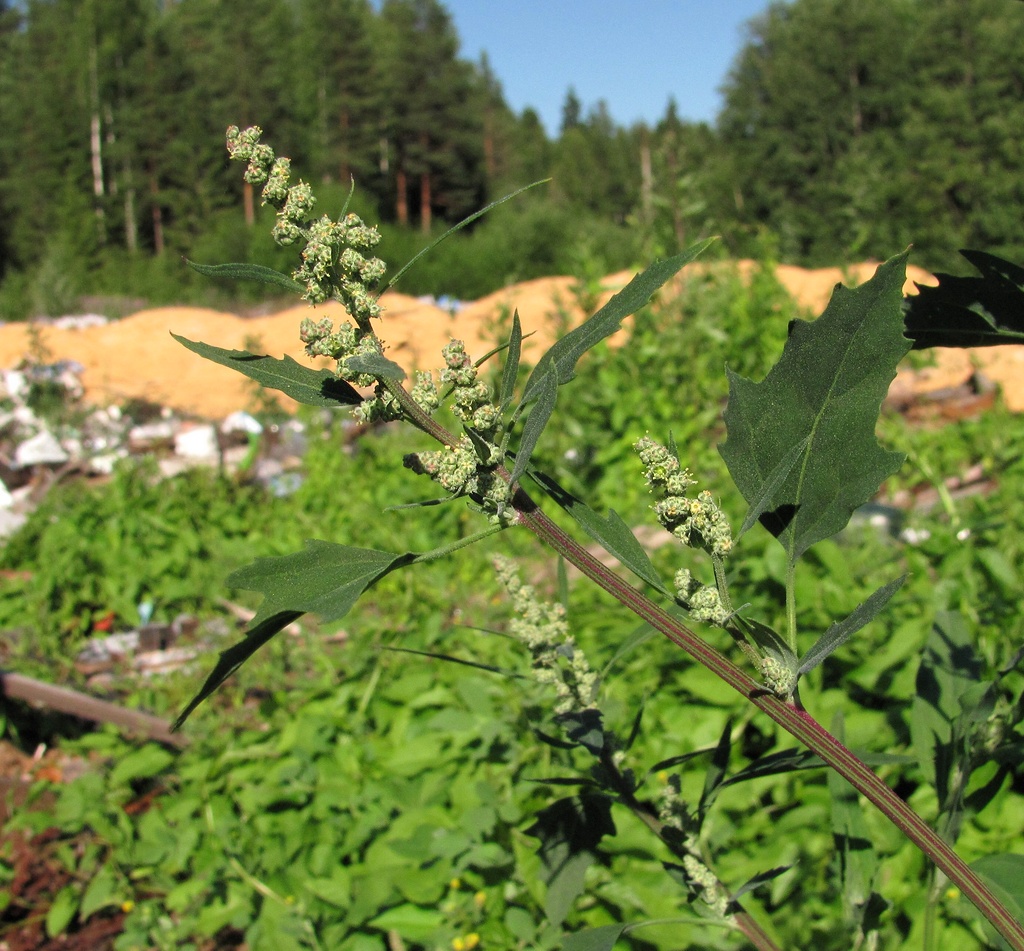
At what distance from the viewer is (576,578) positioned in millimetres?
3598

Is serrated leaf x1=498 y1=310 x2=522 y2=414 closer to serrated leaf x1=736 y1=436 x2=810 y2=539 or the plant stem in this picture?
the plant stem

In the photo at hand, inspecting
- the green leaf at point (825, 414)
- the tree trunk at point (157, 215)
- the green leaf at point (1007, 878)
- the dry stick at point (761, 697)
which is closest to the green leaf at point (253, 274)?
the dry stick at point (761, 697)

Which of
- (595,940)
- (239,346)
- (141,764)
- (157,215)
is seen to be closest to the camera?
(595,940)

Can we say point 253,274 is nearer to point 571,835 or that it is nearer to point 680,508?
point 680,508

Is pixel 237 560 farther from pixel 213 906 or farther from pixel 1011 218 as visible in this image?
pixel 1011 218

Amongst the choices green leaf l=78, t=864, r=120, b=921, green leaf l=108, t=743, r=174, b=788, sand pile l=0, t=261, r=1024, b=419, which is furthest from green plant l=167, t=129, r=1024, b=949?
sand pile l=0, t=261, r=1024, b=419

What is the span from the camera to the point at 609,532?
0.69 m

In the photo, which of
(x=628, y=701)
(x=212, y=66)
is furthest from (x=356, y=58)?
(x=628, y=701)

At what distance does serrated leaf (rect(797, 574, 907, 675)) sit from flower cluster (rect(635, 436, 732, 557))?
0.29 ft

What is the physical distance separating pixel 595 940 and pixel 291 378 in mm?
540

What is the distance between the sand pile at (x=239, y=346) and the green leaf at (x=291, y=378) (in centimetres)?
599

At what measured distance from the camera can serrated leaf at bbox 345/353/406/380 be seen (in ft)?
1.97

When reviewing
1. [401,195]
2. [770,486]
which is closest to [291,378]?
[770,486]

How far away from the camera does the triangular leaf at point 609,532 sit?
66 centimetres
